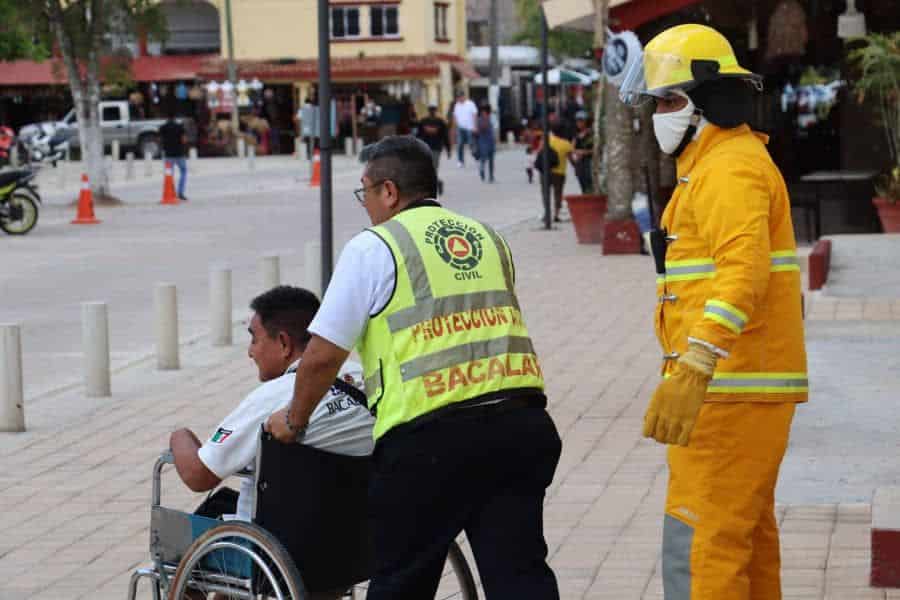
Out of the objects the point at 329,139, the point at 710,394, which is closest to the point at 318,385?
the point at 710,394

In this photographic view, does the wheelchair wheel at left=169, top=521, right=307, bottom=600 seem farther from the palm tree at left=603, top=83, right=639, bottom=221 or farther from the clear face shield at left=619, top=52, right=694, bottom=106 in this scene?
the palm tree at left=603, top=83, right=639, bottom=221

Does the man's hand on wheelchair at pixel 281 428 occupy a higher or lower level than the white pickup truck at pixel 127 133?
lower

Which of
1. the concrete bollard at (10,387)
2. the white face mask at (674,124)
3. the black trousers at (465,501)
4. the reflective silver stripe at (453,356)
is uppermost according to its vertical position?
the white face mask at (674,124)

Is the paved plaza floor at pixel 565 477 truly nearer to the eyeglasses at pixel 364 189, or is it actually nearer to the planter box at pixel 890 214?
the eyeglasses at pixel 364 189

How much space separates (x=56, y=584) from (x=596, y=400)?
14.2ft

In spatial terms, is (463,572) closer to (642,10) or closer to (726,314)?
(726,314)

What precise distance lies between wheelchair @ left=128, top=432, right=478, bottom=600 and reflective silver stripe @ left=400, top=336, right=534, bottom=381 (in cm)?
51

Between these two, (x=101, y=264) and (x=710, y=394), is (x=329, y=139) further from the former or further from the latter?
(x=101, y=264)

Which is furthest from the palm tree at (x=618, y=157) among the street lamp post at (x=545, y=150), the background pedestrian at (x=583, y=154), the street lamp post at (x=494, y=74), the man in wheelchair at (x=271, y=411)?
the street lamp post at (x=494, y=74)

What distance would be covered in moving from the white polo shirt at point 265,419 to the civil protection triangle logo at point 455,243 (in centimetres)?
56

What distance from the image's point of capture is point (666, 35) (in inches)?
172

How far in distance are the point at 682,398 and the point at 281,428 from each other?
1.06m

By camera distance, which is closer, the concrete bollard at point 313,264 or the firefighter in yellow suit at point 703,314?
the firefighter in yellow suit at point 703,314

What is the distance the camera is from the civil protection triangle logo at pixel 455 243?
4.27m
